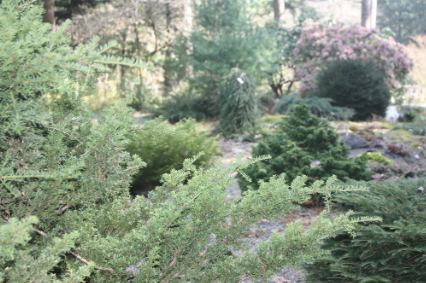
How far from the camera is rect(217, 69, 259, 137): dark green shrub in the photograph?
26.2 ft

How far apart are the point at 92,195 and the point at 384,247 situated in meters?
1.74

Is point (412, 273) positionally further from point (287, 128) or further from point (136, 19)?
point (136, 19)

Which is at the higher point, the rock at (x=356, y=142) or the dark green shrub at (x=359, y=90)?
the dark green shrub at (x=359, y=90)

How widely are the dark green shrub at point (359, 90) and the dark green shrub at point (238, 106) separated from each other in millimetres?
3632

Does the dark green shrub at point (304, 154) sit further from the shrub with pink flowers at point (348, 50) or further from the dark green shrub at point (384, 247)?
the shrub with pink flowers at point (348, 50)

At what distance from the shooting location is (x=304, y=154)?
377 cm

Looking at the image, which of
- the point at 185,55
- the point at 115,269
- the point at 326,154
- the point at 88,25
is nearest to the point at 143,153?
the point at 326,154

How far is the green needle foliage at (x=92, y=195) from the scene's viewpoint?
3.72 feet

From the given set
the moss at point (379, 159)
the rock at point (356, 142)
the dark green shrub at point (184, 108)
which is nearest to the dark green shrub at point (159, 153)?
the moss at point (379, 159)

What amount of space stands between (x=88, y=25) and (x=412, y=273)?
15.0 metres

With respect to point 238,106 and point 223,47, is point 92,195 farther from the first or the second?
point 223,47

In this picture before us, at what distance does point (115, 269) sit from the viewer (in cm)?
128

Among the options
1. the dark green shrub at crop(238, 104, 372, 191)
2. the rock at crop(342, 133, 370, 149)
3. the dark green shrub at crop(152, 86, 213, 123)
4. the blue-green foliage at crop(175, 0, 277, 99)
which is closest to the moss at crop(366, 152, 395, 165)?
the rock at crop(342, 133, 370, 149)

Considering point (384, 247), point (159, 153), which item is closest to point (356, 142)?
point (159, 153)
